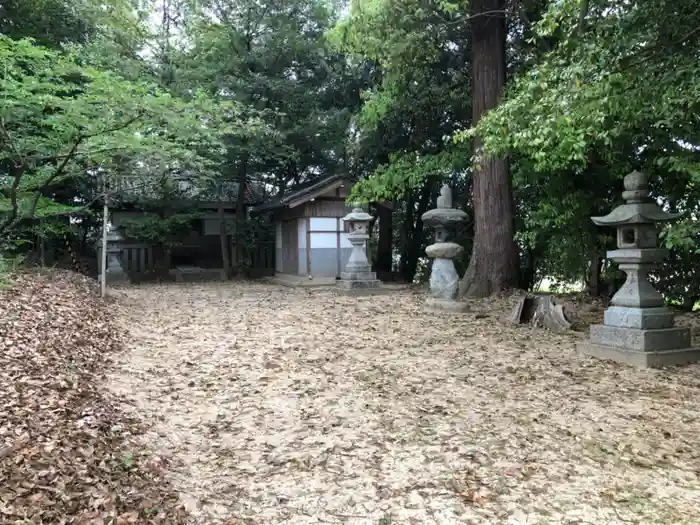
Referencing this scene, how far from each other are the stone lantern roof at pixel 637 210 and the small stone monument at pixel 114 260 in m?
13.2

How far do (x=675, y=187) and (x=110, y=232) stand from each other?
14.0m

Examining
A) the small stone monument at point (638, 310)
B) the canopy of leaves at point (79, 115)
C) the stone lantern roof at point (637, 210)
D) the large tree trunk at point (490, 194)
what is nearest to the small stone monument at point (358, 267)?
the large tree trunk at point (490, 194)

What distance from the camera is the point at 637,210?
654 centimetres

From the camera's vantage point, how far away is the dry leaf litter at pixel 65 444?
2.86 metres

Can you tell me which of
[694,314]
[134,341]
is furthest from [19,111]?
[694,314]

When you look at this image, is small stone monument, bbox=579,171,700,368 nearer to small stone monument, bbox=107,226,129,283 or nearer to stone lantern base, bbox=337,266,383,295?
stone lantern base, bbox=337,266,383,295

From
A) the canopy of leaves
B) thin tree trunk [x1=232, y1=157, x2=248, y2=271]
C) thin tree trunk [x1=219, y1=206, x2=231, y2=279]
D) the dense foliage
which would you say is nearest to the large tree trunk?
the dense foliage

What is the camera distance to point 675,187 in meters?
9.13

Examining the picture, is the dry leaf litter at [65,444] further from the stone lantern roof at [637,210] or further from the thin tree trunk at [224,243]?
the thin tree trunk at [224,243]

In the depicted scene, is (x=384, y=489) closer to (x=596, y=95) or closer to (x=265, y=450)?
(x=265, y=450)

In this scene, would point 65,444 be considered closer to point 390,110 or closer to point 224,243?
point 390,110

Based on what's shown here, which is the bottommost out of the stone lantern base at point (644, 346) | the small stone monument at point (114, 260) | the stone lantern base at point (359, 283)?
the stone lantern base at point (644, 346)

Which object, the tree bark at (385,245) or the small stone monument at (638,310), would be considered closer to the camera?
the small stone monument at (638,310)

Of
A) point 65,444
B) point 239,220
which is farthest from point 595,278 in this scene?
point 239,220
